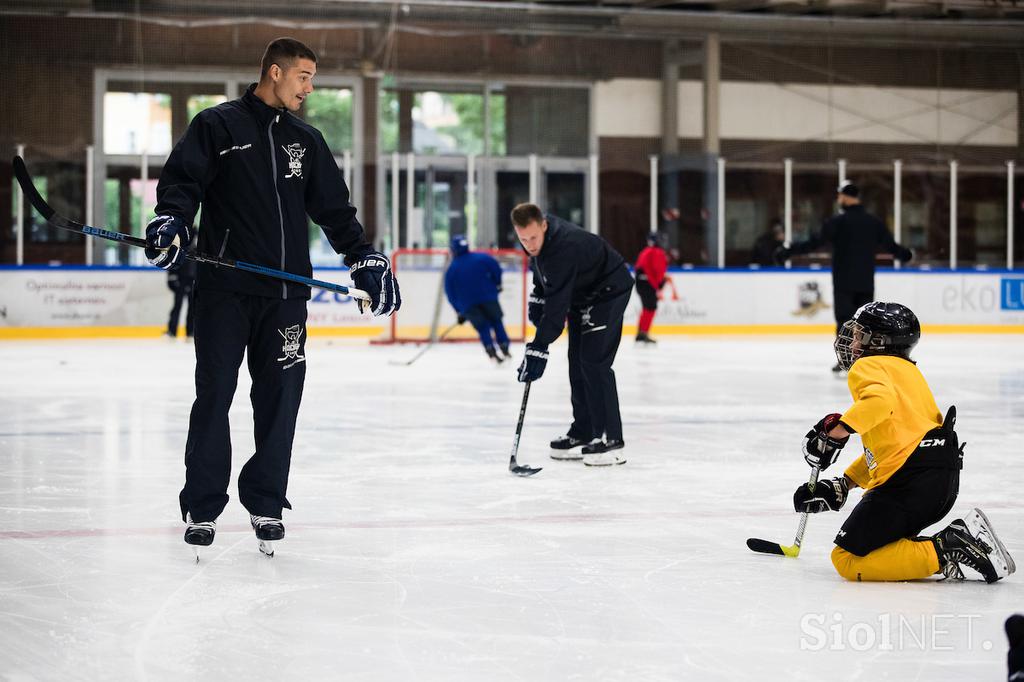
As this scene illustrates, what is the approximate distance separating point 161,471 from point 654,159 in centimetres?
1246

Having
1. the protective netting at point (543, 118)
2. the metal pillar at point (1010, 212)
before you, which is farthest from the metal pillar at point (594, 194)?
the metal pillar at point (1010, 212)

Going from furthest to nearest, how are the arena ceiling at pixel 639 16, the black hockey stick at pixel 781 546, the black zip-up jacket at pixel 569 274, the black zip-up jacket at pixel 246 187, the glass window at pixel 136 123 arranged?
1. the arena ceiling at pixel 639 16
2. the glass window at pixel 136 123
3. the black zip-up jacket at pixel 569 274
4. the black hockey stick at pixel 781 546
5. the black zip-up jacket at pixel 246 187

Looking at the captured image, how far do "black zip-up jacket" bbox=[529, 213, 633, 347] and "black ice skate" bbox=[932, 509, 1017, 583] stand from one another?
6.46 feet

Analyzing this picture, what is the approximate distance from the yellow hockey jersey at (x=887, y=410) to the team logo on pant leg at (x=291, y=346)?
51.6 inches

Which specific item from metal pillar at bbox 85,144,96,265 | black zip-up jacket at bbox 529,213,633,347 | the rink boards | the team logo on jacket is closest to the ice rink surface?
black zip-up jacket at bbox 529,213,633,347

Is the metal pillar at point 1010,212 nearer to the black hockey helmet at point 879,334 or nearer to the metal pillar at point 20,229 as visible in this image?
the metal pillar at point 20,229

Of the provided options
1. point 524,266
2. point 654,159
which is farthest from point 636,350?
point 654,159

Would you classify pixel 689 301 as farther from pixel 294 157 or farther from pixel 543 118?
pixel 294 157

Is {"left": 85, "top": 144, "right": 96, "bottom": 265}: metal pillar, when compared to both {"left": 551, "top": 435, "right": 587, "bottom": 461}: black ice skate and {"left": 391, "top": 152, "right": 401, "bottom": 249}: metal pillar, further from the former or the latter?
{"left": 551, "top": 435, "right": 587, "bottom": 461}: black ice skate

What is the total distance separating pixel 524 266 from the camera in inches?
573

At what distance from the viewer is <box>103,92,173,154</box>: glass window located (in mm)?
15008

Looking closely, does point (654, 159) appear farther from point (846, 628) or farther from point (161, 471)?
point (846, 628)

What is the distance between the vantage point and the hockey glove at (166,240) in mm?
3035

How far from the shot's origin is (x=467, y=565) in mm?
3213
